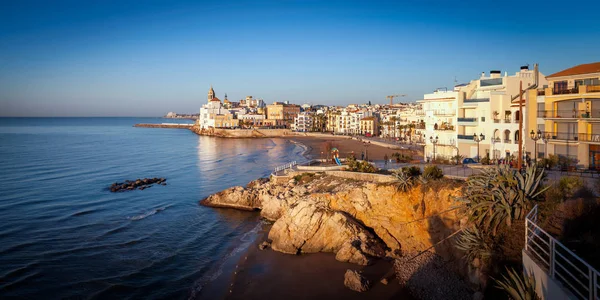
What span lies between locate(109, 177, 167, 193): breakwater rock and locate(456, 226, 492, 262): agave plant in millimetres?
30776

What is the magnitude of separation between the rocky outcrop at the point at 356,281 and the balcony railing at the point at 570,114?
54.1ft

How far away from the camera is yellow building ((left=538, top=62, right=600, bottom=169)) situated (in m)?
22.3

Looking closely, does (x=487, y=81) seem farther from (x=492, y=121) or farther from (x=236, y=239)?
(x=236, y=239)

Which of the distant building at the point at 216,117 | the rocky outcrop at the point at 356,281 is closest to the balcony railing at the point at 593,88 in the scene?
the rocky outcrop at the point at 356,281

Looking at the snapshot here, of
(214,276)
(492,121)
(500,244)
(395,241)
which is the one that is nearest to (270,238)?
(214,276)

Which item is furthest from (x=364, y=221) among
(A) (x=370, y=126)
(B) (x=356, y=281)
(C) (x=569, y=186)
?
(A) (x=370, y=126)

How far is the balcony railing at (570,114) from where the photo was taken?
73.5 feet

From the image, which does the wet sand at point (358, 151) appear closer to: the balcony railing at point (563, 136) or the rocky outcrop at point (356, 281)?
the balcony railing at point (563, 136)

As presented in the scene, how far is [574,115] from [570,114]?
0.27 meters

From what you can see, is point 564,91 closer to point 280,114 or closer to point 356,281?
point 356,281

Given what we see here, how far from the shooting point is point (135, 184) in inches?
1469

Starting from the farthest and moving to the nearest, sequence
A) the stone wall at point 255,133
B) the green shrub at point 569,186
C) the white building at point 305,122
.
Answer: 1. the white building at point 305,122
2. the stone wall at point 255,133
3. the green shrub at point 569,186

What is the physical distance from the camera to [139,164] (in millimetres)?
53125

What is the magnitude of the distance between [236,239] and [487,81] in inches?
890
